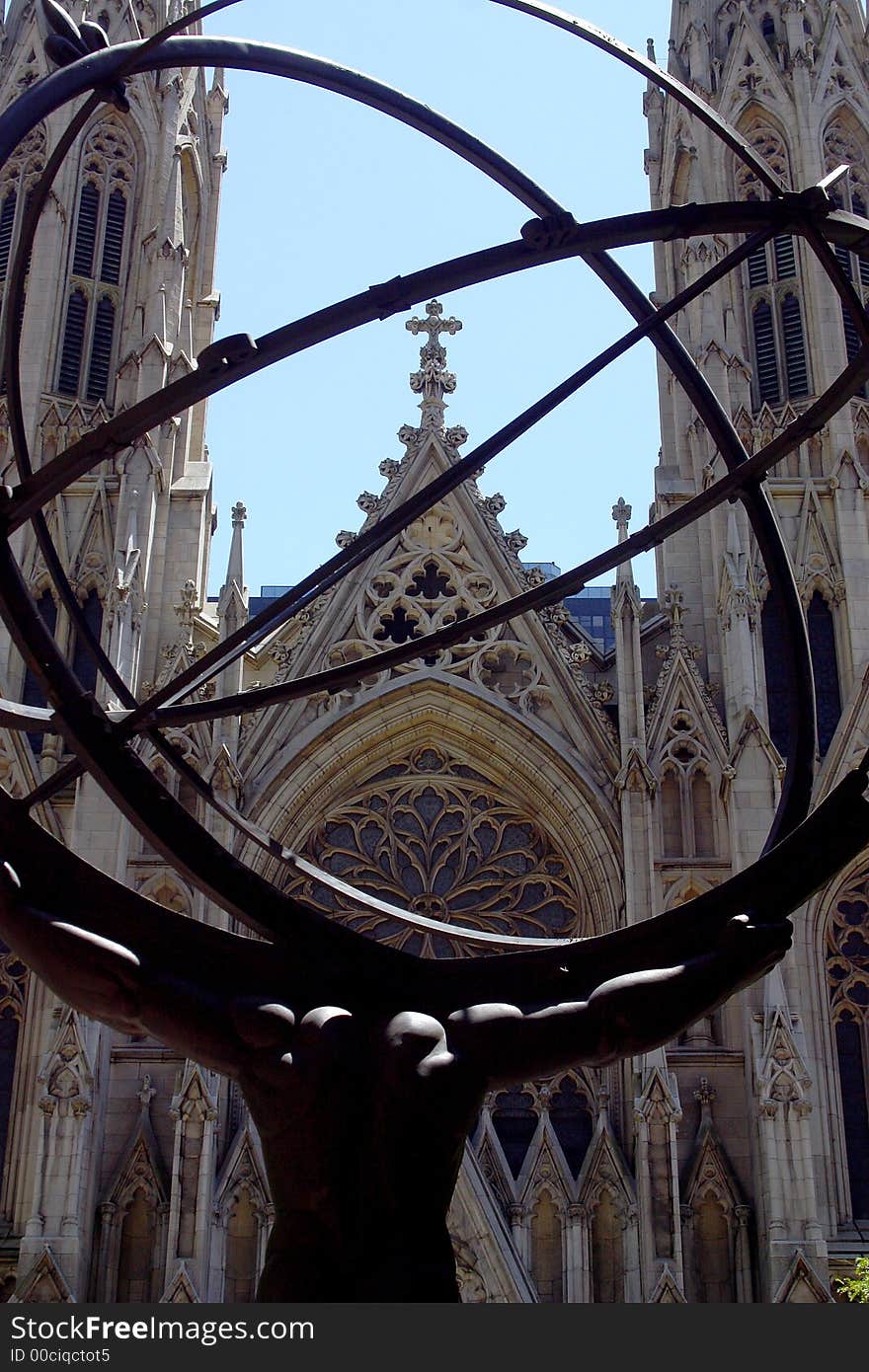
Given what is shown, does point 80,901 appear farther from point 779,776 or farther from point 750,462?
point 779,776

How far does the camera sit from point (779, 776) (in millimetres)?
23734

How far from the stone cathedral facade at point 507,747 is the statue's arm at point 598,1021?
11.9 metres

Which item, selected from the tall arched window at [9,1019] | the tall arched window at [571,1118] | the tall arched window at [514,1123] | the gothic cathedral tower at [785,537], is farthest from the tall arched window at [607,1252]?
the tall arched window at [9,1019]

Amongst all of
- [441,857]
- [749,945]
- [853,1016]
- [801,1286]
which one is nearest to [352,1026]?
[749,945]

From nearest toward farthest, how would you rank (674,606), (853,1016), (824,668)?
(853,1016), (674,606), (824,668)

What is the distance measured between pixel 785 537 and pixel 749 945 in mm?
18825

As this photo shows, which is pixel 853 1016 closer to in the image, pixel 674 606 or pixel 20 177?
pixel 674 606

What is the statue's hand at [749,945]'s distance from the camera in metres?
8.40

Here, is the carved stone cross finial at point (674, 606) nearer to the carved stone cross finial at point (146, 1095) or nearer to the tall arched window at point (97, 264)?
the carved stone cross finial at point (146, 1095)

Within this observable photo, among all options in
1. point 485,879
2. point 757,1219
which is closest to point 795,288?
point 485,879

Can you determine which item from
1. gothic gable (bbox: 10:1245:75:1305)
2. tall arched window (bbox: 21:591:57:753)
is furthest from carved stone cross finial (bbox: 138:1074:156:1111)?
tall arched window (bbox: 21:591:57:753)

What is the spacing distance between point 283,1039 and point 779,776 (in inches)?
652

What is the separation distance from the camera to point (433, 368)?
27.7m

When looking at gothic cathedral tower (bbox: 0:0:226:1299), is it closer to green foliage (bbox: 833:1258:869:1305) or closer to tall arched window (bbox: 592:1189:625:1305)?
tall arched window (bbox: 592:1189:625:1305)
